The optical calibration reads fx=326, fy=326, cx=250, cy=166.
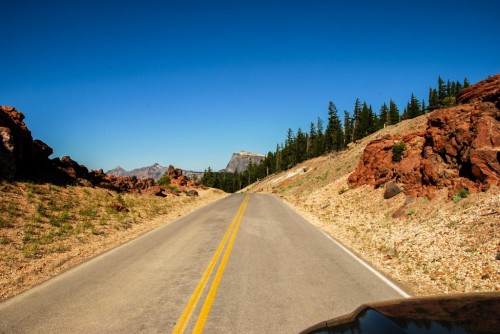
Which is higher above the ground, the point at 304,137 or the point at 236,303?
the point at 304,137

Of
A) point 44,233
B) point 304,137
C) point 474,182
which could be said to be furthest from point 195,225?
point 304,137

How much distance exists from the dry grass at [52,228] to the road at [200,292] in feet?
3.74

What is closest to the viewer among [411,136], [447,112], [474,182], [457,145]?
[474,182]

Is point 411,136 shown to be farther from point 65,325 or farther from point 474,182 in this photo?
point 65,325

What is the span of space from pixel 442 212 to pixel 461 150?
136 inches

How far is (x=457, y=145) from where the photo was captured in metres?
14.8

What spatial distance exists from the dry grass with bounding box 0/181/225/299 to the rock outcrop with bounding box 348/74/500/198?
47.0 feet

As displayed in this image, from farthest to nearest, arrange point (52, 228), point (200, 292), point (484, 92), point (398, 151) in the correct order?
1. point (398, 151)
2. point (484, 92)
3. point (52, 228)
4. point (200, 292)

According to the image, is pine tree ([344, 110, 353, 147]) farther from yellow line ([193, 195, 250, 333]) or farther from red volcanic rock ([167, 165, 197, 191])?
yellow line ([193, 195, 250, 333])

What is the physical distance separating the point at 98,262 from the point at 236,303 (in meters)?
5.65

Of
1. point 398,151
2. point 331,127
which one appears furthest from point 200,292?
point 331,127

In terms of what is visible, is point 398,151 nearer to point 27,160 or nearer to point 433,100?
point 27,160

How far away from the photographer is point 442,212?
1292cm

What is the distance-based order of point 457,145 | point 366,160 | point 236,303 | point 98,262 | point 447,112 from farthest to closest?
point 366,160 < point 447,112 < point 457,145 < point 98,262 < point 236,303
